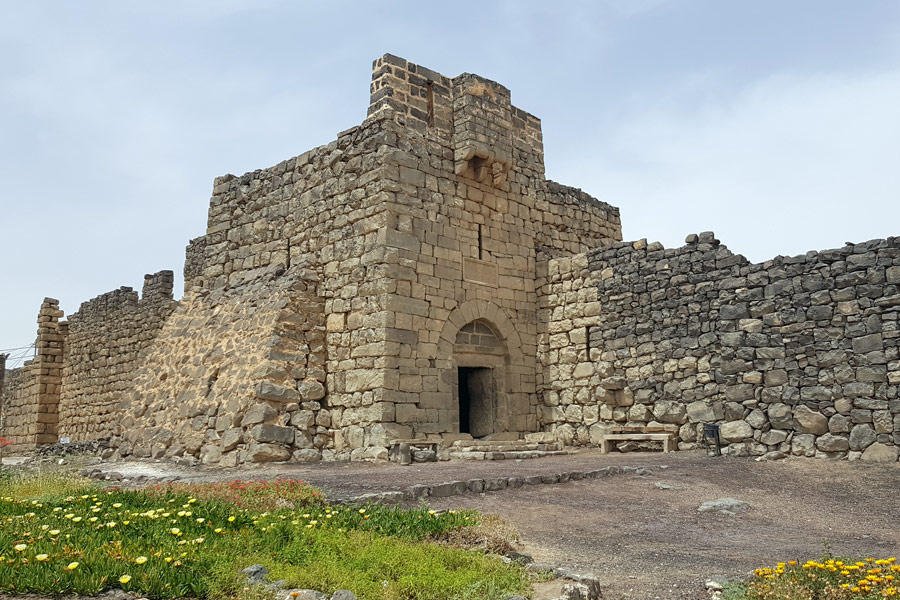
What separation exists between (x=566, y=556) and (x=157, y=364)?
11.8m

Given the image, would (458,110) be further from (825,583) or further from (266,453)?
(825,583)

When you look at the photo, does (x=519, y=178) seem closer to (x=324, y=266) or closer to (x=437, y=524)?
(x=324, y=266)

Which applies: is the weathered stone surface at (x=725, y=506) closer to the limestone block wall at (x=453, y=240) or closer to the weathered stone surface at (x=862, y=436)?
the weathered stone surface at (x=862, y=436)

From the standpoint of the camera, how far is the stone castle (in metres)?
10.0

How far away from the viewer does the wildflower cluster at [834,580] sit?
366 cm

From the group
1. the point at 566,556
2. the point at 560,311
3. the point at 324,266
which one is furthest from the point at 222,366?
the point at 566,556

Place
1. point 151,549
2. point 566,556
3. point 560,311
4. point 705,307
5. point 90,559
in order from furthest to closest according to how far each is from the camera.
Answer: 1. point 560,311
2. point 705,307
3. point 566,556
4. point 151,549
5. point 90,559

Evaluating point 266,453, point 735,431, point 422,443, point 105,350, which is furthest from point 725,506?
point 105,350

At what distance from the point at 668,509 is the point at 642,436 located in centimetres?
480

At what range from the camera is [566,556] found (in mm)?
4922

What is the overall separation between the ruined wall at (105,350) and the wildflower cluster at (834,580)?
57.3ft

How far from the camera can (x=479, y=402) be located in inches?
524

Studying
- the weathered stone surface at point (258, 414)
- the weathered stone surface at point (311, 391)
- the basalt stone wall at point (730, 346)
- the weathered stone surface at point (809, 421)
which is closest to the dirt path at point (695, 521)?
the weathered stone surface at point (809, 421)

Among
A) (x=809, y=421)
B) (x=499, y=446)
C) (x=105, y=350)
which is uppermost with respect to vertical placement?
(x=105, y=350)
